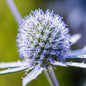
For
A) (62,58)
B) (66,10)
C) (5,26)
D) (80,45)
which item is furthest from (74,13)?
(62,58)

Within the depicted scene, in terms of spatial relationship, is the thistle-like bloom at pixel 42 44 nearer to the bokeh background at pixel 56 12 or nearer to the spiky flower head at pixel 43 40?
the spiky flower head at pixel 43 40

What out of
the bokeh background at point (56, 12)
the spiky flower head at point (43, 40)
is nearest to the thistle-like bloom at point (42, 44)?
the spiky flower head at point (43, 40)

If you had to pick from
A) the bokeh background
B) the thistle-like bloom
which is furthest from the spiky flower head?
the bokeh background

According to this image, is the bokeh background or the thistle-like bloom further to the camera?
the bokeh background

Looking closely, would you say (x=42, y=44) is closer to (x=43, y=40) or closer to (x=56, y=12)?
(x=43, y=40)

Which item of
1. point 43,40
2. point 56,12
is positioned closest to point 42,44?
point 43,40

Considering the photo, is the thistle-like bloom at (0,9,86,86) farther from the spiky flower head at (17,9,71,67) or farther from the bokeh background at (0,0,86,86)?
the bokeh background at (0,0,86,86)
